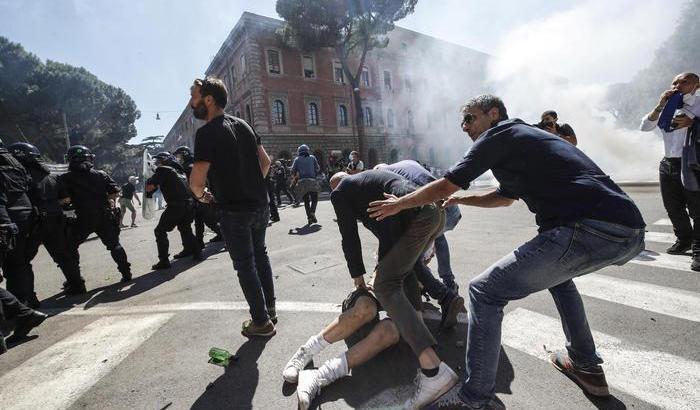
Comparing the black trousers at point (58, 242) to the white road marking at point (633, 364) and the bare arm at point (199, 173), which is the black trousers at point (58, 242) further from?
the white road marking at point (633, 364)

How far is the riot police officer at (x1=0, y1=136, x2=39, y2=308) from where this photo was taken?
374 cm

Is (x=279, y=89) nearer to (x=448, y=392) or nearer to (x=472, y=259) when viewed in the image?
(x=472, y=259)

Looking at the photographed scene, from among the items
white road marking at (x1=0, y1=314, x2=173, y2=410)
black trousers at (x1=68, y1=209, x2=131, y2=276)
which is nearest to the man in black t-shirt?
white road marking at (x1=0, y1=314, x2=173, y2=410)

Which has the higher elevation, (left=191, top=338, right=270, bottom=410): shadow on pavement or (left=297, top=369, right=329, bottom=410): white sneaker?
(left=297, top=369, right=329, bottom=410): white sneaker

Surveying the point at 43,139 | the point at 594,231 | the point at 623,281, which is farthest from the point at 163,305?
the point at 43,139

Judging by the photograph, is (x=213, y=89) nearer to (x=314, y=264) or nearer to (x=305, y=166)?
(x=314, y=264)

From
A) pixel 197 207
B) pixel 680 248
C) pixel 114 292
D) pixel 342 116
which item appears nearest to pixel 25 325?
pixel 114 292

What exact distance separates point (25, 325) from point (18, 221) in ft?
3.99

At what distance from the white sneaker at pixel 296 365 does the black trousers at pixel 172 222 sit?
4.17 m

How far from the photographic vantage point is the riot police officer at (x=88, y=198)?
15.5ft

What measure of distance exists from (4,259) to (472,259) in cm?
568

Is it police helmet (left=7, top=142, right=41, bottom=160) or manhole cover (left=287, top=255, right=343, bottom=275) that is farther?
manhole cover (left=287, top=255, right=343, bottom=275)

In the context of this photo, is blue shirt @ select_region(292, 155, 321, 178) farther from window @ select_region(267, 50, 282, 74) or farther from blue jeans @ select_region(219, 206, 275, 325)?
window @ select_region(267, 50, 282, 74)

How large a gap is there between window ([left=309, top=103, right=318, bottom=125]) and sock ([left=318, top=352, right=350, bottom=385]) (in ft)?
95.1
